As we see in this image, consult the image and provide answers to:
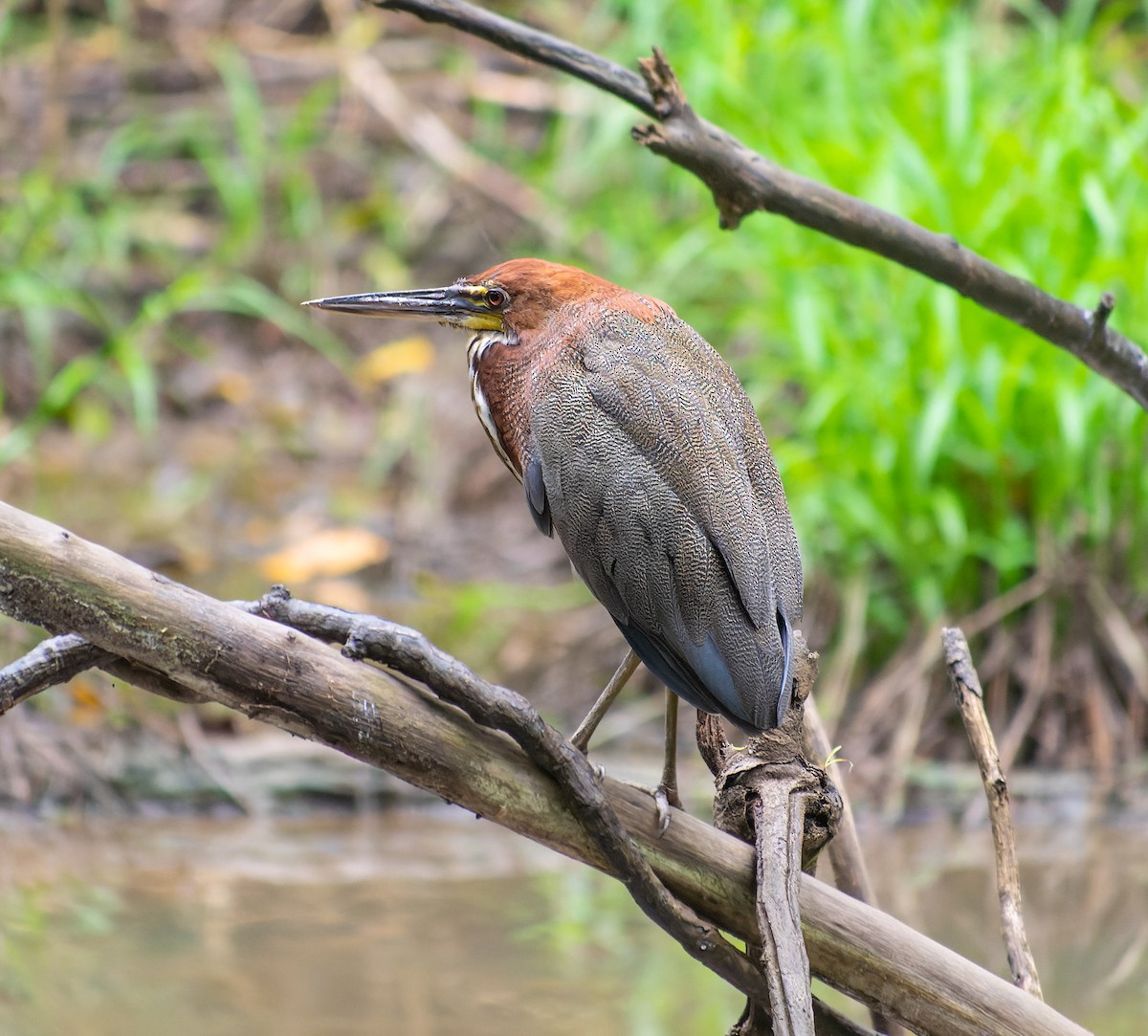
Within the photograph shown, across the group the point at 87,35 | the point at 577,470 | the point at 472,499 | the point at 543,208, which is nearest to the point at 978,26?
the point at 543,208

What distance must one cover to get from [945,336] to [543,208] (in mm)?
2327

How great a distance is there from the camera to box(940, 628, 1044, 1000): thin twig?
196cm

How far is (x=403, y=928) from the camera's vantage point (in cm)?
311

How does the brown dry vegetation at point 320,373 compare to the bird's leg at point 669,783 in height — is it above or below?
above

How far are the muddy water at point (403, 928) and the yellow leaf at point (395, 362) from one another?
91.5 inches

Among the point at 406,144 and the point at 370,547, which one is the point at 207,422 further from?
the point at 406,144

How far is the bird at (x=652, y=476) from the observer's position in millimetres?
1988

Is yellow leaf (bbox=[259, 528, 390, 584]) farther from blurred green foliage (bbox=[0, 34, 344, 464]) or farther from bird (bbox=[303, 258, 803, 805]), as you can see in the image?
bird (bbox=[303, 258, 803, 805])

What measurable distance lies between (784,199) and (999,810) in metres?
0.97

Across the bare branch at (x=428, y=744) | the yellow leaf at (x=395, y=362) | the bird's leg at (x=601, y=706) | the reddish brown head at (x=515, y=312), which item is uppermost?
the yellow leaf at (x=395, y=362)

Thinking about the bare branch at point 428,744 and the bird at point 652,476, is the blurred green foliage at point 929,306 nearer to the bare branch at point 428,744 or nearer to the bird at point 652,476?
the bird at point 652,476

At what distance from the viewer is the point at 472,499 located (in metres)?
5.51

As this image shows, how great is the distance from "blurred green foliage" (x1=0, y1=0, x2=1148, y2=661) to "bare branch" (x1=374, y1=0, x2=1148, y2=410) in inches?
66.5

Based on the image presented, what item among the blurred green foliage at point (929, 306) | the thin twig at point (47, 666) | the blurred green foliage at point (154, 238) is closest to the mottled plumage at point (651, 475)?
the thin twig at point (47, 666)
